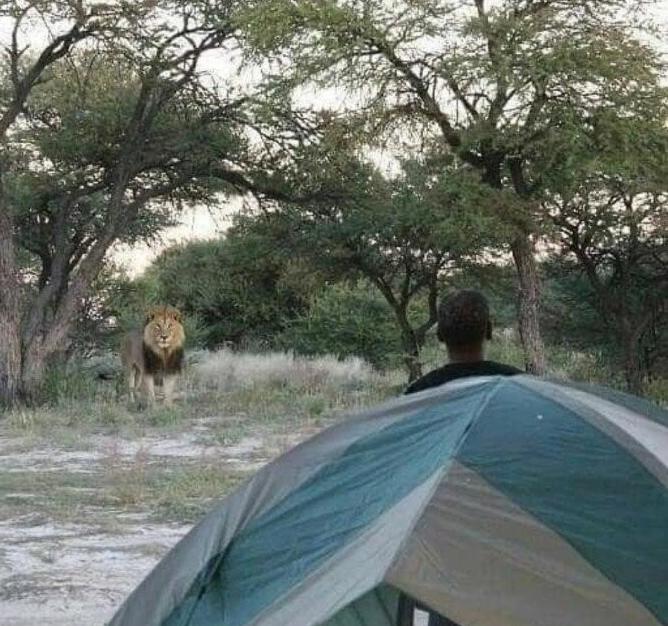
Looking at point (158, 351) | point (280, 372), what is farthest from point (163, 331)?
point (280, 372)

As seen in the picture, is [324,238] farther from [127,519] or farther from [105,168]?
[127,519]

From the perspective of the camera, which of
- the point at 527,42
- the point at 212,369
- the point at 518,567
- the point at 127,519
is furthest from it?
the point at 212,369

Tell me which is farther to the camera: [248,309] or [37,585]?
[248,309]

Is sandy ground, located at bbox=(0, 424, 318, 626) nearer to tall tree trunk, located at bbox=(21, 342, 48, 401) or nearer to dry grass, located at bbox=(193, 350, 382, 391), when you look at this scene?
tall tree trunk, located at bbox=(21, 342, 48, 401)

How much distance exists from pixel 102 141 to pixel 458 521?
18.1 m

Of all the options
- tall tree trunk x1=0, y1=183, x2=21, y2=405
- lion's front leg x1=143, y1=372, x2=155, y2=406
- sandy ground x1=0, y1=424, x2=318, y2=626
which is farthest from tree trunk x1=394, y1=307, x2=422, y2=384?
sandy ground x1=0, y1=424, x2=318, y2=626

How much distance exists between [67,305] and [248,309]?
525 inches

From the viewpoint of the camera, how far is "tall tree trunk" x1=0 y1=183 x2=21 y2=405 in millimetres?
18984


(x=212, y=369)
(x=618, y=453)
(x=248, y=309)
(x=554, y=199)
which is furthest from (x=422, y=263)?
(x=618, y=453)

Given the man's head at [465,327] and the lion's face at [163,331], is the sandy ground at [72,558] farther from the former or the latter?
the lion's face at [163,331]

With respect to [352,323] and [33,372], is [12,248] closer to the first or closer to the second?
[33,372]

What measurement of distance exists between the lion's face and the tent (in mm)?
14481

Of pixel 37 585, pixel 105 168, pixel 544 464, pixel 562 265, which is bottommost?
pixel 37 585

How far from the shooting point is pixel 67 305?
1989cm
